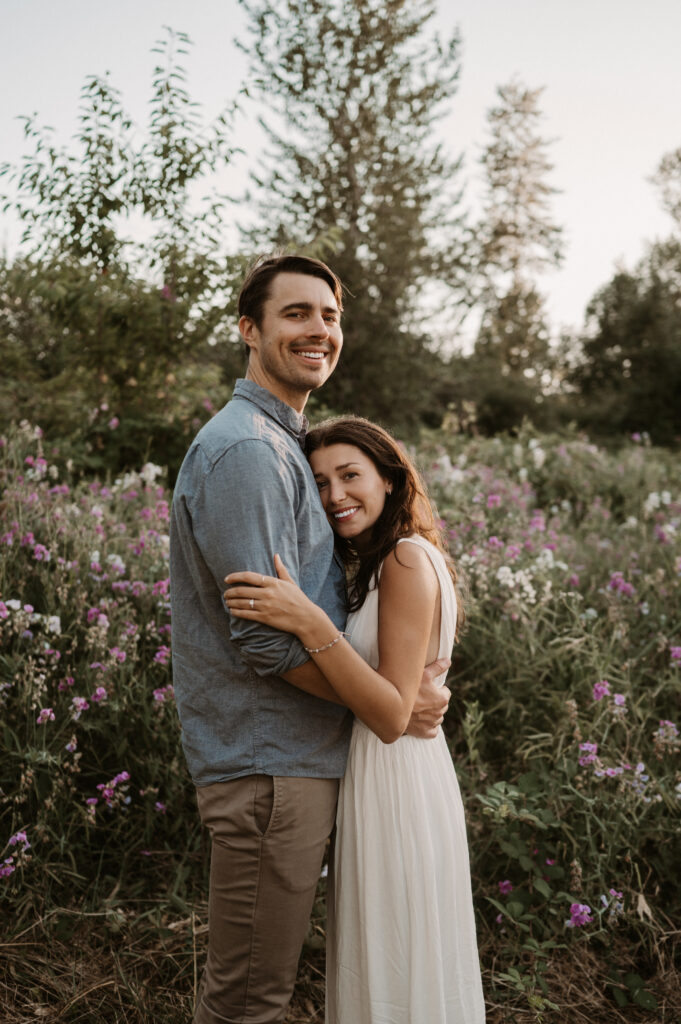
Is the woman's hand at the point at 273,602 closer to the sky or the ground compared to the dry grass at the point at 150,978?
closer to the sky

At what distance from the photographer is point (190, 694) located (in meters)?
1.86

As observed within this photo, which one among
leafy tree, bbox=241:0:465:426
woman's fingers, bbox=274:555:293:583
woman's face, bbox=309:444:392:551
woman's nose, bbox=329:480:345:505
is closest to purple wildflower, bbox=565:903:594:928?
woman's face, bbox=309:444:392:551

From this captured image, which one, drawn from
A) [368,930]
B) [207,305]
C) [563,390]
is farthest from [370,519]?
[563,390]

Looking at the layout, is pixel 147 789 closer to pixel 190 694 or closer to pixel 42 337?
pixel 190 694

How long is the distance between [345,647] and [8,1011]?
5.81ft

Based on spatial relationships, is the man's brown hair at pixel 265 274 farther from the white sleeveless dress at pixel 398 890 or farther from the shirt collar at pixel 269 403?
the white sleeveless dress at pixel 398 890

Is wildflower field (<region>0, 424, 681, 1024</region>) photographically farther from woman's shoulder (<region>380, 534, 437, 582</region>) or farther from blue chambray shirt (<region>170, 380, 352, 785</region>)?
woman's shoulder (<region>380, 534, 437, 582</region>)

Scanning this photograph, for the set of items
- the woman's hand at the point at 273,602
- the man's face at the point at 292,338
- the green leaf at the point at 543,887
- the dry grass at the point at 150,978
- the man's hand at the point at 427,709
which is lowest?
the dry grass at the point at 150,978

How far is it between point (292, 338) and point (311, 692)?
2.93 feet

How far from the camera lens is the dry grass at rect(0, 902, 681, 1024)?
2.47 meters

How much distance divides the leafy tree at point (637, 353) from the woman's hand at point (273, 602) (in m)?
17.2

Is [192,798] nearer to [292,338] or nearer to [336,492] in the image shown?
[336,492]

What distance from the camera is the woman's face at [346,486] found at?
211cm

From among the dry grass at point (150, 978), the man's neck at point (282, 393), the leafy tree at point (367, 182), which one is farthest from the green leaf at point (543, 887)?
the leafy tree at point (367, 182)
